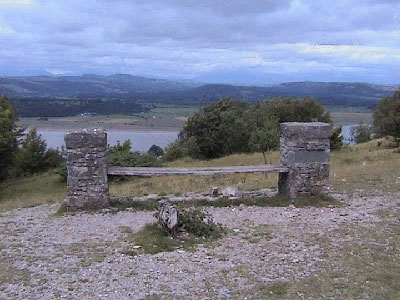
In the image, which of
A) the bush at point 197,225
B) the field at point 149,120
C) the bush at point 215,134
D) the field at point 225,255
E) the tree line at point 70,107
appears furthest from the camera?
the tree line at point 70,107

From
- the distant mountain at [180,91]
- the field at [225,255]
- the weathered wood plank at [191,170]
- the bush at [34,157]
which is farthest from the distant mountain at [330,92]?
the field at [225,255]

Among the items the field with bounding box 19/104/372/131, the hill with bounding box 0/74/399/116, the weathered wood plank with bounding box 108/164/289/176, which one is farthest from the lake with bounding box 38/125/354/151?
the weathered wood plank with bounding box 108/164/289/176

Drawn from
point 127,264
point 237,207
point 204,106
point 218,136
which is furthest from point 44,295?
point 204,106

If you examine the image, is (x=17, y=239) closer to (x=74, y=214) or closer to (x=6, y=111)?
(x=74, y=214)

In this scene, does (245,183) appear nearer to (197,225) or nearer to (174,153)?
(197,225)

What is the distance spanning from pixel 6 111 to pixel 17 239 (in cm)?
1692

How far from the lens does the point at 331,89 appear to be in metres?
96.7

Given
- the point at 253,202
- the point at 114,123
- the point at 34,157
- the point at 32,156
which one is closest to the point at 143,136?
the point at 114,123

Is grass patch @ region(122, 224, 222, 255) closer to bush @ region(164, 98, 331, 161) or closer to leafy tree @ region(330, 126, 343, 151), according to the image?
leafy tree @ region(330, 126, 343, 151)

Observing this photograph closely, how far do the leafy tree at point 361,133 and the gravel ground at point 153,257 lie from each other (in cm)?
4661

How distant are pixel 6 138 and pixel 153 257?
17551 millimetres

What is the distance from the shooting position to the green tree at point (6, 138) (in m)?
22.0

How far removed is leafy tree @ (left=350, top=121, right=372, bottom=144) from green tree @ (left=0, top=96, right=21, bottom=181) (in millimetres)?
41345

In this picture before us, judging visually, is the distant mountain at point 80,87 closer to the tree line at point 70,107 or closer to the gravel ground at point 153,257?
the tree line at point 70,107
